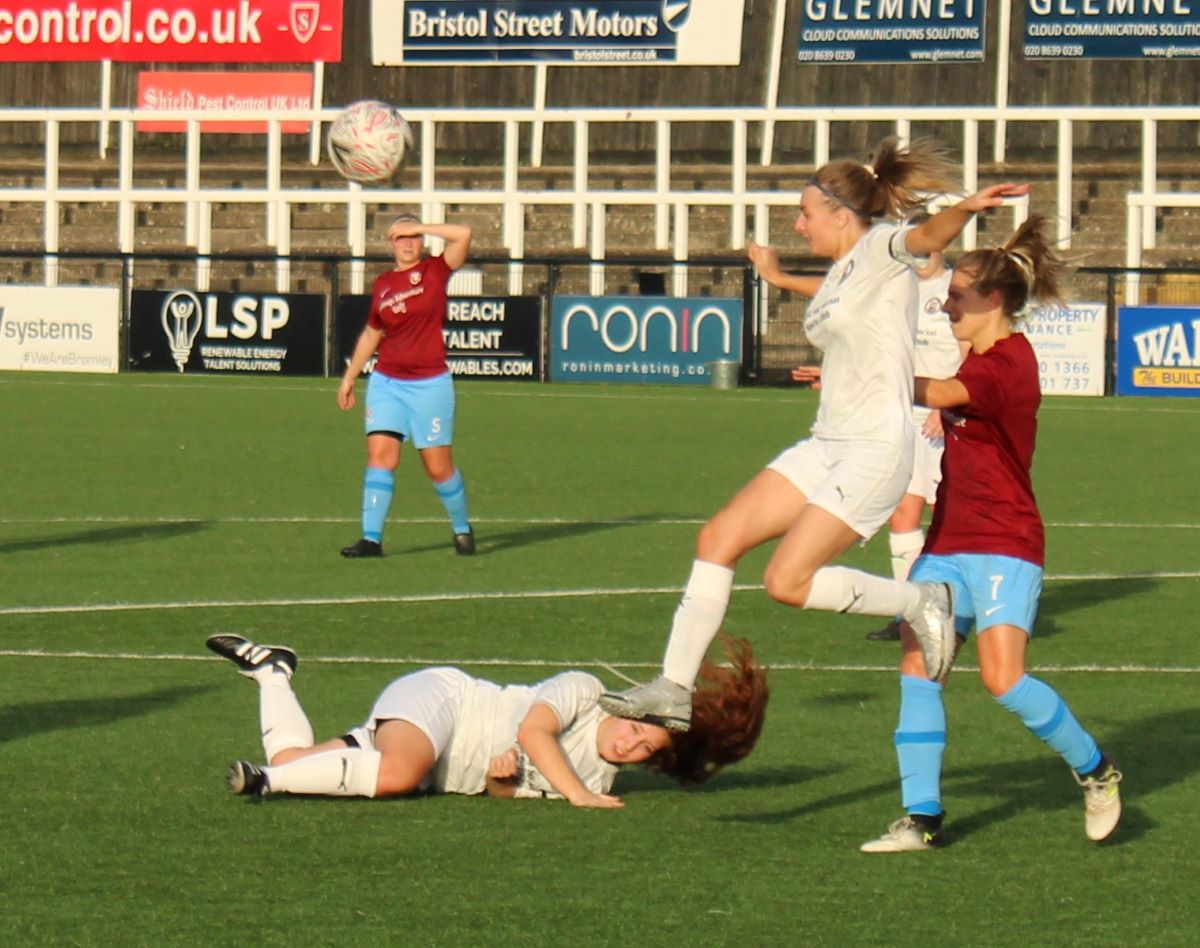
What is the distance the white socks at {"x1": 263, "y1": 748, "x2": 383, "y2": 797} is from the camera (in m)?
7.08

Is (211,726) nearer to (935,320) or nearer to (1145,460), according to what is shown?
(935,320)

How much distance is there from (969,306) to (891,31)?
3525cm

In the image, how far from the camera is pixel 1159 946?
5648 mm

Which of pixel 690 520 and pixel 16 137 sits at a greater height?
pixel 16 137

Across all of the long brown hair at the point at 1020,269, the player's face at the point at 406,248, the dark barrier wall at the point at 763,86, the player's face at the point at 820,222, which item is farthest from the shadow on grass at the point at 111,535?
the dark barrier wall at the point at 763,86

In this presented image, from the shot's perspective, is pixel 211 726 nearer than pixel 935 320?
Yes

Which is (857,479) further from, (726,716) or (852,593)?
(726,716)

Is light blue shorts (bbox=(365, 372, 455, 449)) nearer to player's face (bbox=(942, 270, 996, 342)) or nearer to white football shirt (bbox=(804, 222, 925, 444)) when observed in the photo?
white football shirt (bbox=(804, 222, 925, 444))

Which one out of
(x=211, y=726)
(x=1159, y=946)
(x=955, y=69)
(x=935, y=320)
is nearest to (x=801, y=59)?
(x=955, y=69)

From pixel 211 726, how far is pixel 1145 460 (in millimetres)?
14842

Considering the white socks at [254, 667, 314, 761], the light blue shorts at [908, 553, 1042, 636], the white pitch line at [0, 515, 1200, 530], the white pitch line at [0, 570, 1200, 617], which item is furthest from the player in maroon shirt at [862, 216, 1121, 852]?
the white pitch line at [0, 515, 1200, 530]

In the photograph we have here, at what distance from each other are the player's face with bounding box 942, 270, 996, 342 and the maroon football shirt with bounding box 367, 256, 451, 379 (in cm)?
774

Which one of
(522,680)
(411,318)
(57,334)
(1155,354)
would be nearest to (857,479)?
(522,680)

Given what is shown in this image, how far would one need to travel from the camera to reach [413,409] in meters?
14.4
